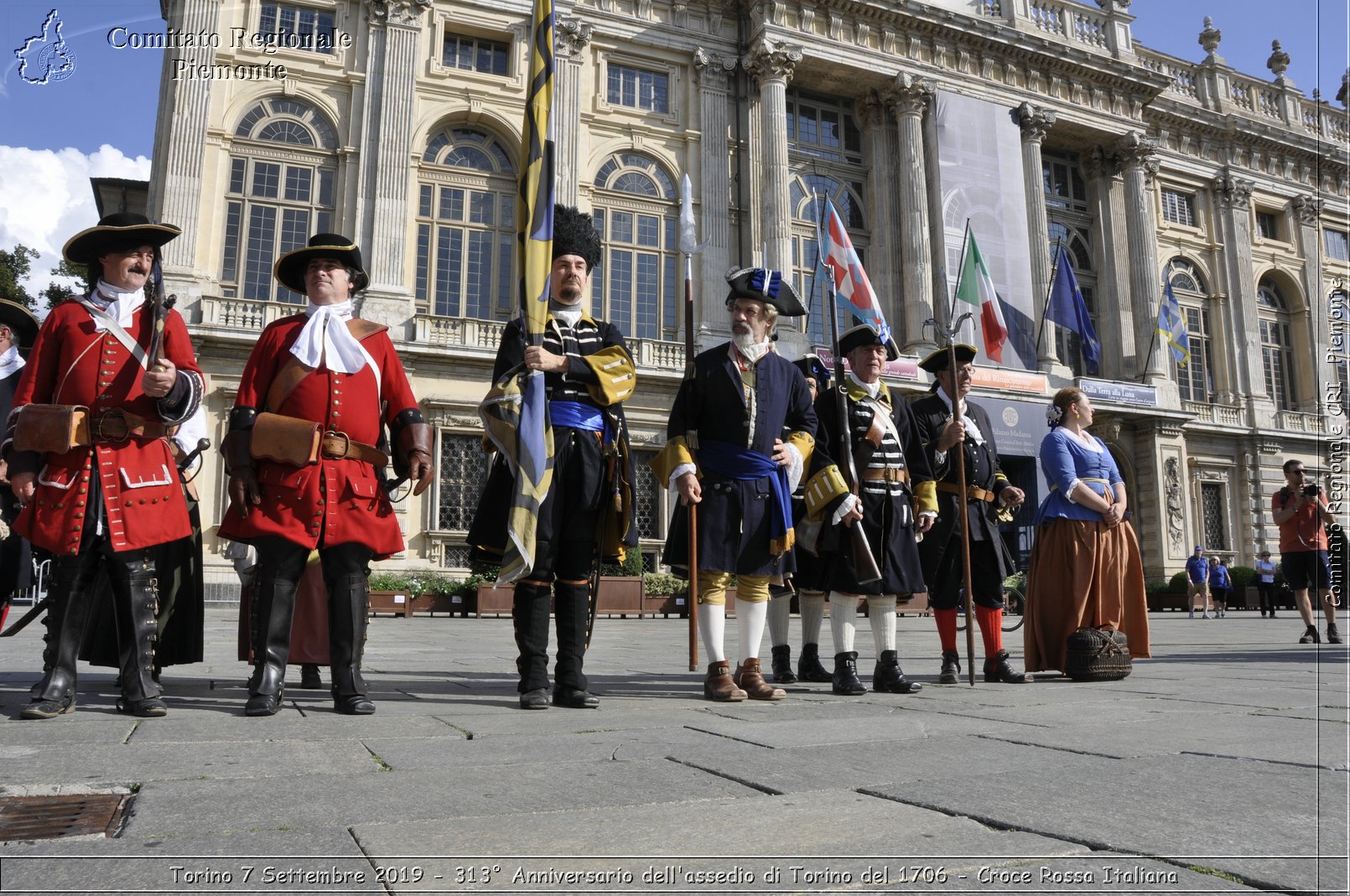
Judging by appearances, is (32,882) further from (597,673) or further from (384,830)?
(597,673)

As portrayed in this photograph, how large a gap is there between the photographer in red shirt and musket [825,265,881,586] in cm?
662

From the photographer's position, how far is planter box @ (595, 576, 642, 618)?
1741 centimetres

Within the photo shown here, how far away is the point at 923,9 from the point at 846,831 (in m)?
27.6

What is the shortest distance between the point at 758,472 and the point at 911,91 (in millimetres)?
23481

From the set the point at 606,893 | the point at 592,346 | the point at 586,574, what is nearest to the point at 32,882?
the point at 606,893

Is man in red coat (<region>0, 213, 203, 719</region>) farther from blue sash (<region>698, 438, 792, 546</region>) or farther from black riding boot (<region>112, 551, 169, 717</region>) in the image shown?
blue sash (<region>698, 438, 792, 546</region>)

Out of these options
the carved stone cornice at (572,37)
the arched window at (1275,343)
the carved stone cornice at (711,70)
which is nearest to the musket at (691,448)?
the carved stone cornice at (572,37)

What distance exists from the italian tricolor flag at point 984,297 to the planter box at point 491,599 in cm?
891

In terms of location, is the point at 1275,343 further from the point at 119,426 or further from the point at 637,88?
the point at 119,426

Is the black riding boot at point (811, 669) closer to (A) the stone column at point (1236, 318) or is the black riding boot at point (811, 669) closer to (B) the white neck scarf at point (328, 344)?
(B) the white neck scarf at point (328, 344)

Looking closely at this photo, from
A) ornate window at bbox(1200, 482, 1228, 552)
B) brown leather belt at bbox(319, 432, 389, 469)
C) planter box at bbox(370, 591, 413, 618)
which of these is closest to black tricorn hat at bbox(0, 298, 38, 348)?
brown leather belt at bbox(319, 432, 389, 469)

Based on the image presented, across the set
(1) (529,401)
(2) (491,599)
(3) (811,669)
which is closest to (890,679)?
(3) (811,669)

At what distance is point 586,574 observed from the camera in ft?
15.0

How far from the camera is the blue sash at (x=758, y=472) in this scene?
4.83 meters
